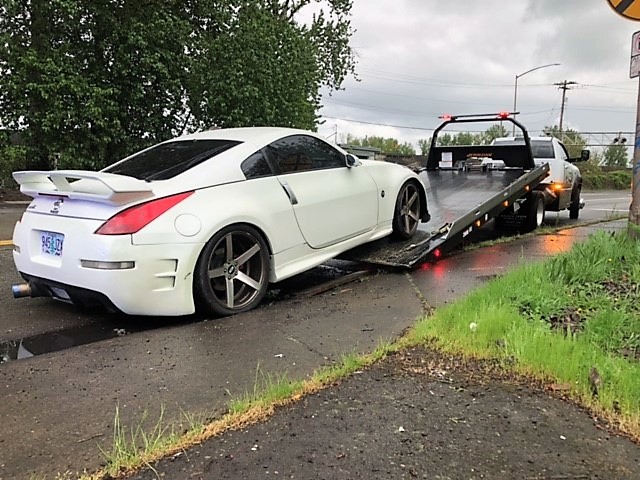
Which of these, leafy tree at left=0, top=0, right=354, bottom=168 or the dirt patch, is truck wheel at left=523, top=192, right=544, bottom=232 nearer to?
the dirt patch

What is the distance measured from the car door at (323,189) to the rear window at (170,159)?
54cm

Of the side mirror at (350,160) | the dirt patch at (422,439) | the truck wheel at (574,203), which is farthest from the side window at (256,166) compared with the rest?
the truck wheel at (574,203)

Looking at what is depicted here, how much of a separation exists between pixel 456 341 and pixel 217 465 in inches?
70.8

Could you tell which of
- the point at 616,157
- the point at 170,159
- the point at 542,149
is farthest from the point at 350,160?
the point at 616,157

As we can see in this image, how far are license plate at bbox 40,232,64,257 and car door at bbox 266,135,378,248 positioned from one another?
1904 mm

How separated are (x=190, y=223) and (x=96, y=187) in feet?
2.39

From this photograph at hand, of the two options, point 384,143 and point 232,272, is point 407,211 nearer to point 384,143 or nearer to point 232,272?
point 232,272

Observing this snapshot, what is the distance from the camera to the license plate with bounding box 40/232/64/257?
13.9 feet

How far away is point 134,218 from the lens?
405 centimetres

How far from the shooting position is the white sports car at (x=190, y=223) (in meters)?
4.05

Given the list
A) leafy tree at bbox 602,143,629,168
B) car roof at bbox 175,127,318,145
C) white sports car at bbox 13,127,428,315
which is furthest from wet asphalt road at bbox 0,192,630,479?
leafy tree at bbox 602,143,629,168

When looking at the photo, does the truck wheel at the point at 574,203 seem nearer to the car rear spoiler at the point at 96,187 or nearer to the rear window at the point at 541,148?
the rear window at the point at 541,148

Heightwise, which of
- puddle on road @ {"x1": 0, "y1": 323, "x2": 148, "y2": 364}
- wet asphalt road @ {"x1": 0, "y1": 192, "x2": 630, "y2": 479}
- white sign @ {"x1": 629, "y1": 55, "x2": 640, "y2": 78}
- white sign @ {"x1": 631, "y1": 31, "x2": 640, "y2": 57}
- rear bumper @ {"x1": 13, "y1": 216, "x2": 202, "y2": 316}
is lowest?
puddle on road @ {"x1": 0, "y1": 323, "x2": 148, "y2": 364}

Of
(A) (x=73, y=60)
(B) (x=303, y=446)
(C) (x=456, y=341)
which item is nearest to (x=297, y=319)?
(C) (x=456, y=341)
